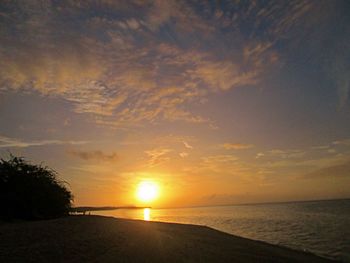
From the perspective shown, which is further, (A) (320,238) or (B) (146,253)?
(A) (320,238)

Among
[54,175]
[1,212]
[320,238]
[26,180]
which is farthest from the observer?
[54,175]

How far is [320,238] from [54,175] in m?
29.7

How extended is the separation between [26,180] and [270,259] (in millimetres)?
24371

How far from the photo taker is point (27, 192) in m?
27.1

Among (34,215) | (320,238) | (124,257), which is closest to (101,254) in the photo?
(124,257)

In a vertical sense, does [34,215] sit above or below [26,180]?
below

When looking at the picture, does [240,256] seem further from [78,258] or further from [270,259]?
[78,258]

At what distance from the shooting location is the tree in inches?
1007

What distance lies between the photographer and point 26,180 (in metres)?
28.2

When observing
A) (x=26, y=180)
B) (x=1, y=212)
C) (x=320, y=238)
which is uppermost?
(x=26, y=180)

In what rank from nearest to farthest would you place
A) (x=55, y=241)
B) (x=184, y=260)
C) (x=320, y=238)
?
(x=184, y=260) < (x=55, y=241) < (x=320, y=238)

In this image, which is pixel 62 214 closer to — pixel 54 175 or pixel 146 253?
pixel 54 175

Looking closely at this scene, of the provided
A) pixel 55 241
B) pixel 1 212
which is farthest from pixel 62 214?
Result: pixel 55 241

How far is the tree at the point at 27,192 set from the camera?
83.9ft
